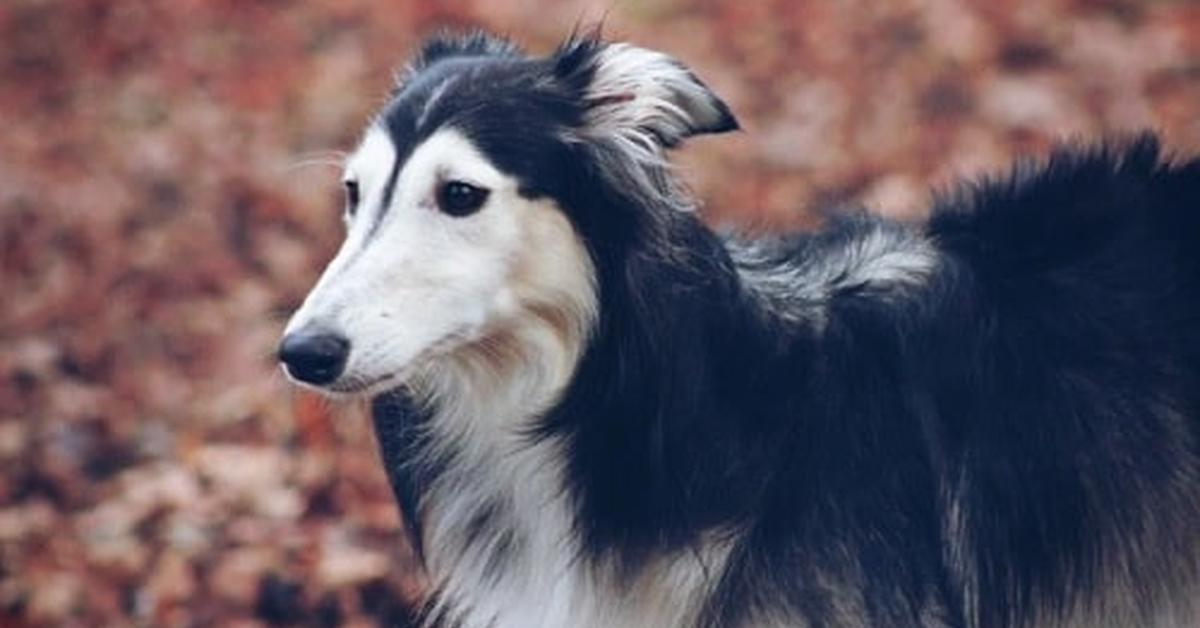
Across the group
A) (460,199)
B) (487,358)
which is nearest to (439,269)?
(460,199)

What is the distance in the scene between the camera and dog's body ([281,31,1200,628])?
405cm

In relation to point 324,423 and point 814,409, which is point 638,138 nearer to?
point 814,409

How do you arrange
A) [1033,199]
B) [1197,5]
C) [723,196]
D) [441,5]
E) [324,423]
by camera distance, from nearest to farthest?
1. [1033,199]
2. [324,423]
3. [723,196]
4. [1197,5]
5. [441,5]

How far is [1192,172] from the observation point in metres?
4.59

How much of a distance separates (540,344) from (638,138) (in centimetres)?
40

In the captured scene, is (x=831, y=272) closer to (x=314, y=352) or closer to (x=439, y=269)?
(x=439, y=269)

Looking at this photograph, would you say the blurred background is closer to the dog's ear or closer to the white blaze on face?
the dog's ear

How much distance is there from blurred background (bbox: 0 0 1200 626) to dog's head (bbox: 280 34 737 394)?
1138 mm

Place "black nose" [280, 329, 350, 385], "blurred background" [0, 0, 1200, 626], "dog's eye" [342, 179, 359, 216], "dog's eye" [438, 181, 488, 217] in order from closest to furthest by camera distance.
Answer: "black nose" [280, 329, 350, 385]
"dog's eye" [438, 181, 488, 217]
"dog's eye" [342, 179, 359, 216]
"blurred background" [0, 0, 1200, 626]

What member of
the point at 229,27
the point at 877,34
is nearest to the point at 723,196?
the point at 877,34

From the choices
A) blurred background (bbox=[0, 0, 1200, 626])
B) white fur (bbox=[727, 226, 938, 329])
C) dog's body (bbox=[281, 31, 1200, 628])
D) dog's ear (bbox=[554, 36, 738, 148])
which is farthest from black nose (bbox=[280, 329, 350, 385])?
blurred background (bbox=[0, 0, 1200, 626])

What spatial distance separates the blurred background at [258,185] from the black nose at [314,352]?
1394 mm

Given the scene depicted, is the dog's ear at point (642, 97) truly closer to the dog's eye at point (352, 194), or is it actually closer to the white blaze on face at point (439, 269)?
the white blaze on face at point (439, 269)

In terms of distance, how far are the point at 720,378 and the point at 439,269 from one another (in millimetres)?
553
